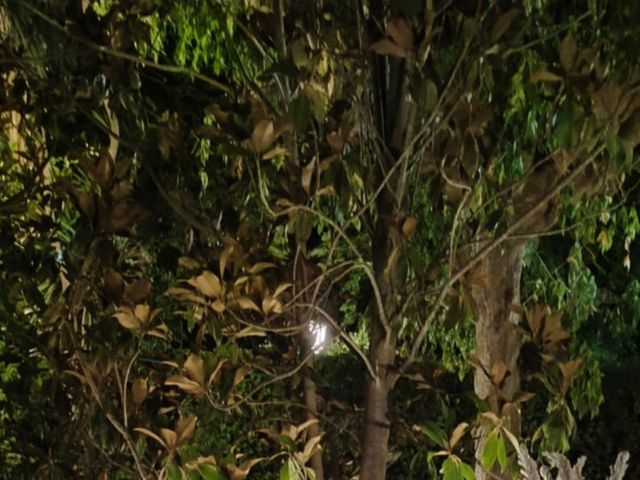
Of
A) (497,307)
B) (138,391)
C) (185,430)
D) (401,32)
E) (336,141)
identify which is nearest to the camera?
(401,32)

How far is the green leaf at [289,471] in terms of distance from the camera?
4.92 feet

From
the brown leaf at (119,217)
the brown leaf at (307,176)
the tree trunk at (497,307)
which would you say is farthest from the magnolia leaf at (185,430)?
the tree trunk at (497,307)

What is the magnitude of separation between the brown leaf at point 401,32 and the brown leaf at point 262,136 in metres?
0.24

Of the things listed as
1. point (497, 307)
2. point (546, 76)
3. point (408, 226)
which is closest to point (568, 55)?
point (546, 76)

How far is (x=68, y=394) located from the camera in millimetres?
1859

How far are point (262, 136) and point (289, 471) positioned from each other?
0.58 metres

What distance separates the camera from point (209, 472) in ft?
4.92

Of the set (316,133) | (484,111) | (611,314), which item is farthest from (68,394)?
(611,314)

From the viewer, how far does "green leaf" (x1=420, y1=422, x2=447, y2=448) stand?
4.97 ft

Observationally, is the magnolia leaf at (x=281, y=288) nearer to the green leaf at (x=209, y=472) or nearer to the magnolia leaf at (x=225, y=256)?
the magnolia leaf at (x=225, y=256)

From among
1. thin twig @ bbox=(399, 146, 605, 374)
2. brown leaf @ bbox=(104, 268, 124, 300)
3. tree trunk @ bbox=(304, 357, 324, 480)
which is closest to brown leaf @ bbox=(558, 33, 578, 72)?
thin twig @ bbox=(399, 146, 605, 374)

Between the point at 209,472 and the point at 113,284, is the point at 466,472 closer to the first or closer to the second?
the point at 209,472

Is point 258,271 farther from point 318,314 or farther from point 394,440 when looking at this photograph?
point 394,440

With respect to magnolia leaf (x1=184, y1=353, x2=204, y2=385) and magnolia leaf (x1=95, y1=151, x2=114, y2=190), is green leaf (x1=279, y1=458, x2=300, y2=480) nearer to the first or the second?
magnolia leaf (x1=184, y1=353, x2=204, y2=385)
